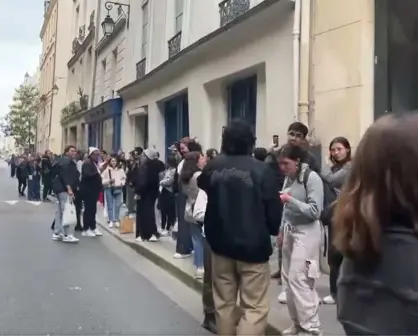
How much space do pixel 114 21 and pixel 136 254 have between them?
51.0 ft

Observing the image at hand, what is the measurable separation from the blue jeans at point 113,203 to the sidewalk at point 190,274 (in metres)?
0.29

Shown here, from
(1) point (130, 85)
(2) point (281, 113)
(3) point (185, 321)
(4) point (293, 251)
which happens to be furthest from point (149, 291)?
(1) point (130, 85)

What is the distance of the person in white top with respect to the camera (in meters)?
12.8

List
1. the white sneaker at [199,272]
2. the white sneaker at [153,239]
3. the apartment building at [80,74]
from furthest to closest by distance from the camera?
the apartment building at [80,74] → the white sneaker at [153,239] → the white sneaker at [199,272]

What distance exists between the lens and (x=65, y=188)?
11.2 meters

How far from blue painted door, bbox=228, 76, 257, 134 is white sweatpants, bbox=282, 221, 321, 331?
632cm

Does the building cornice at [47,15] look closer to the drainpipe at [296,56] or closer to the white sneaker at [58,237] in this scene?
the white sneaker at [58,237]

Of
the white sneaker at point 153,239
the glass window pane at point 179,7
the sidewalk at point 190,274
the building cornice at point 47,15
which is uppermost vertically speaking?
the building cornice at point 47,15

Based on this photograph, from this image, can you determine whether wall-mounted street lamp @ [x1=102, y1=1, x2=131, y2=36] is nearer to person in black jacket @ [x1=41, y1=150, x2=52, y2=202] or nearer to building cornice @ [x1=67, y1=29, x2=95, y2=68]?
building cornice @ [x1=67, y1=29, x2=95, y2=68]

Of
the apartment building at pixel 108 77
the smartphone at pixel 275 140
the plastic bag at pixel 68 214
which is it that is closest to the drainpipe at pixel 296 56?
the smartphone at pixel 275 140

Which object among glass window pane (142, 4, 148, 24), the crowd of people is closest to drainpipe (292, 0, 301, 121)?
the crowd of people

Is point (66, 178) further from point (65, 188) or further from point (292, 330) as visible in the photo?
point (292, 330)

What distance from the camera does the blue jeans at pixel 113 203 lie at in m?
13.1

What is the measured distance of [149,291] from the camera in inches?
288
